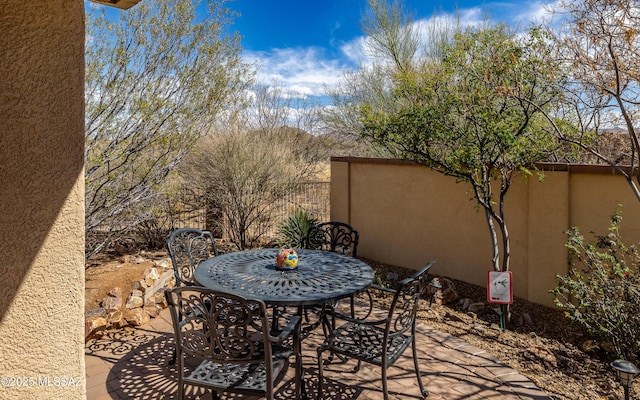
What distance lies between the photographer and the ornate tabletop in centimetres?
250

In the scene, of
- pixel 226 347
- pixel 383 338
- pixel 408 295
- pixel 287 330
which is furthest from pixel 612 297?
pixel 226 347

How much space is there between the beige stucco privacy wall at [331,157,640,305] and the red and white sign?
2.97ft

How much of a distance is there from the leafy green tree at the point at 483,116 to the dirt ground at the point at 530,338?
64 centimetres

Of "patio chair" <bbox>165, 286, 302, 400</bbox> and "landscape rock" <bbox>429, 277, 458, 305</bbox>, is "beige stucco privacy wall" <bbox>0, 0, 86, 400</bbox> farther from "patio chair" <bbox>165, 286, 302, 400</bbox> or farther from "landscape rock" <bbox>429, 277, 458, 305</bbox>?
"landscape rock" <bbox>429, 277, 458, 305</bbox>

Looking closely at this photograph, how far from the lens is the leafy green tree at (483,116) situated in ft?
11.9

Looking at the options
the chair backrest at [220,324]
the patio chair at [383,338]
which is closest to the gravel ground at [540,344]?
the patio chair at [383,338]

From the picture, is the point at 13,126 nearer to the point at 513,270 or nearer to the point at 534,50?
the point at 534,50

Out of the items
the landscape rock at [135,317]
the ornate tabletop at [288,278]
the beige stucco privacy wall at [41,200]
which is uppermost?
the beige stucco privacy wall at [41,200]

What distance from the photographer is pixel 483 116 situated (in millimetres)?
3811

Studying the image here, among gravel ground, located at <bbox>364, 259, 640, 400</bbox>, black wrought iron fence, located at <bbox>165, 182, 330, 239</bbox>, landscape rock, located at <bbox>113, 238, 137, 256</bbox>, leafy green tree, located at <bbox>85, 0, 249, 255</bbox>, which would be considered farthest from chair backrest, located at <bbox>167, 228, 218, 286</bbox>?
black wrought iron fence, located at <bbox>165, 182, 330, 239</bbox>

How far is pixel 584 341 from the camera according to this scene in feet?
12.0

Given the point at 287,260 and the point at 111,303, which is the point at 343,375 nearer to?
the point at 287,260

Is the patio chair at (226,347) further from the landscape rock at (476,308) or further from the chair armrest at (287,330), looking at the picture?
the landscape rock at (476,308)

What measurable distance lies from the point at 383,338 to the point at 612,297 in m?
2.31
